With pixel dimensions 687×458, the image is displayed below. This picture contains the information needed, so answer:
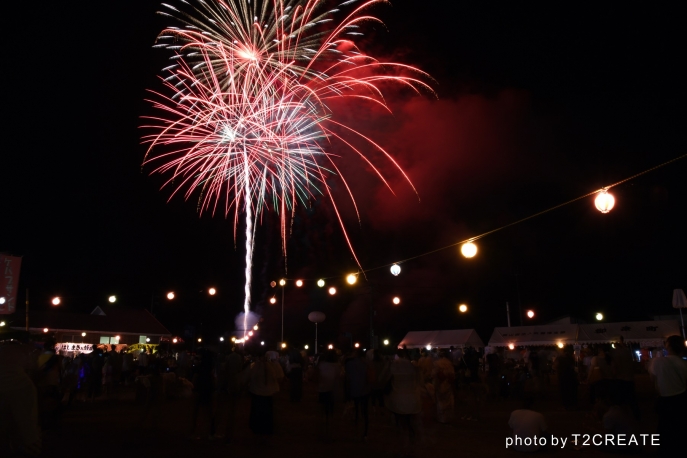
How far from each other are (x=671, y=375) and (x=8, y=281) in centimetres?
2181

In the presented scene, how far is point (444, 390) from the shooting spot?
11.9 m

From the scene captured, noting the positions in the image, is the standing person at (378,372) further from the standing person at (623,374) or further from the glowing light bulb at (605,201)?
the glowing light bulb at (605,201)

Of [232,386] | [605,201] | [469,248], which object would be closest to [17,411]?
[232,386]

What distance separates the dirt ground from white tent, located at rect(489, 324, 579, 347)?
1541cm

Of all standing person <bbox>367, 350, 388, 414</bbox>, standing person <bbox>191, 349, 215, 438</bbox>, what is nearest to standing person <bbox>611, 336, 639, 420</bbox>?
standing person <bbox>367, 350, 388, 414</bbox>

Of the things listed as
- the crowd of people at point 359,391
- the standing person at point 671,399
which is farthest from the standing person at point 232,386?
the standing person at point 671,399

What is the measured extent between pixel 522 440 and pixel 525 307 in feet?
137

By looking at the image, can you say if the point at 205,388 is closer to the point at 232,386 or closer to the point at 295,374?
the point at 232,386

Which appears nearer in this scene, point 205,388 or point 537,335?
point 205,388

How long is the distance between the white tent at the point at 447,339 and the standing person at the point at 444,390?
19.6 metres

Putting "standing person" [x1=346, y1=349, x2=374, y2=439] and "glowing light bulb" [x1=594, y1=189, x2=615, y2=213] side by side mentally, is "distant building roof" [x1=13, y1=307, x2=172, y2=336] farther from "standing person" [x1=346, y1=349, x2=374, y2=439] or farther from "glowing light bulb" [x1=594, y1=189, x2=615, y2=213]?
"glowing light bulb" [x1=594, y1=189, x2=615, y2=213]

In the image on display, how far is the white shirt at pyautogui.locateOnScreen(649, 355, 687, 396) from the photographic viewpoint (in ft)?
21.8

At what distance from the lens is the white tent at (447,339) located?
106 ft

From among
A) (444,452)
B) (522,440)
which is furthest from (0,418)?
(522,440)
